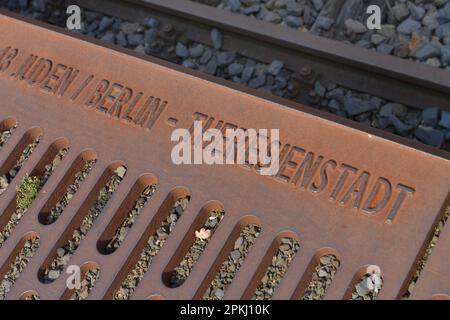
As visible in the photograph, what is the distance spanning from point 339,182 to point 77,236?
4.51 feet

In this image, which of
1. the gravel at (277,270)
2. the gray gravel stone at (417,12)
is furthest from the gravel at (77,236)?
the gray gravel stone at (417,12)

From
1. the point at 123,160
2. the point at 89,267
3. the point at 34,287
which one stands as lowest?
the point at 34,287

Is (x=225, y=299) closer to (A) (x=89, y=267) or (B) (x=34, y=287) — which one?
(A) (x=89, y=267)

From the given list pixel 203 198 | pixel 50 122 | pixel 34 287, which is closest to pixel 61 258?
pixel 34 287

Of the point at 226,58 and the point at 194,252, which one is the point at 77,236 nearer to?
the point at 194,252

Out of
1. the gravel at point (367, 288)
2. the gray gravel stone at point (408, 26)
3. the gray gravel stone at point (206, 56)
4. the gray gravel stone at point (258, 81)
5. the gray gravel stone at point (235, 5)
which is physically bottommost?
the gravel at point (367, 288)

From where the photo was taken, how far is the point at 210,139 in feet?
8.18

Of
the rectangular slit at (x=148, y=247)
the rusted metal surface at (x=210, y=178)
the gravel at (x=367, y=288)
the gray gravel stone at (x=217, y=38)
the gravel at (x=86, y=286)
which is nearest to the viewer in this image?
the rusted metal surface at (x=210, y=178)

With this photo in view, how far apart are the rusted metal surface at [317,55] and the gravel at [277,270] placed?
3.06ft

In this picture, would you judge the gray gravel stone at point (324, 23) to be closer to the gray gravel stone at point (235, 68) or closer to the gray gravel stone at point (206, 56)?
the gray gravel stone at point (235, 68)

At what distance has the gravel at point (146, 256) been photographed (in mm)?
2830

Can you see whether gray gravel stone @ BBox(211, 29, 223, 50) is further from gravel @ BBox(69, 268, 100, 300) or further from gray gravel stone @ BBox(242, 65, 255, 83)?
gravel @ BBox(69, 268, 100, 300)

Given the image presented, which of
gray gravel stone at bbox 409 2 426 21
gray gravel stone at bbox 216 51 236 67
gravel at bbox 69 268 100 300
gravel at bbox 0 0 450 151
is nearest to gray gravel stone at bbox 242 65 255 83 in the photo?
gravel at bbox 0 0 450 151
